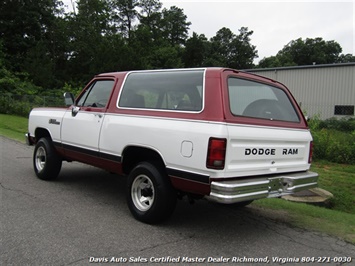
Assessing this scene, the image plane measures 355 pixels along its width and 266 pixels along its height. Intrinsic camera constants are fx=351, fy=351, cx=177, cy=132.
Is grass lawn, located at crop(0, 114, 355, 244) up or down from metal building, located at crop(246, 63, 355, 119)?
down

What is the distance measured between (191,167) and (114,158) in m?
1.52

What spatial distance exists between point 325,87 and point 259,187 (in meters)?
25.6

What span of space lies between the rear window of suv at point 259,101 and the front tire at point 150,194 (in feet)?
4.01

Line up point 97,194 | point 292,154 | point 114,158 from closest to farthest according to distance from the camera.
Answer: point 292,154 → point 114,158 → point 97,194

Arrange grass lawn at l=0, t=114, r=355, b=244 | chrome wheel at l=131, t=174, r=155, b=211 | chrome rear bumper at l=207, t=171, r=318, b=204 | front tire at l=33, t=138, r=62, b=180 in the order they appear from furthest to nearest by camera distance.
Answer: front tire at l=33, t=138, r=62, b=180
grass lawn at l=0, t=114, r=355, b=244
chrome wheel at l=131, t=174, r=155, b=211
chrome rear bumper at l=207, t=171, r=318, b=204

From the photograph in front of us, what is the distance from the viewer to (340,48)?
87625 mm

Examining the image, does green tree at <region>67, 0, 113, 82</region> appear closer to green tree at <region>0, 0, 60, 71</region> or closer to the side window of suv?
green tree at <region>0, 0, 60, 71</region>

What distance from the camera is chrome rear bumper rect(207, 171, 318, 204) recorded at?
11.9ft

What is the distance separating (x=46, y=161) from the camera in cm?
647

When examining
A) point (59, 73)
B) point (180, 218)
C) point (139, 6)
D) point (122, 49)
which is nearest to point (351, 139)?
point (180, 218)

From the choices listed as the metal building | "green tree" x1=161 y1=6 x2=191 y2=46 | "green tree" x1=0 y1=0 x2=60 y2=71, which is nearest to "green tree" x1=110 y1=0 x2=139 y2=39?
"green tree" x1=161 y1=6 x2=191 y2=46

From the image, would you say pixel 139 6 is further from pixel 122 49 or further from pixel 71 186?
pixel 71 186

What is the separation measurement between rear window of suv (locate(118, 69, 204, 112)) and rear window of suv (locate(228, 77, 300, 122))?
42 cm

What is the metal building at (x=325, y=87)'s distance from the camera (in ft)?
84.2
